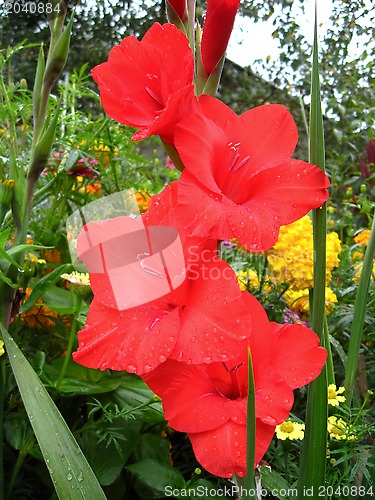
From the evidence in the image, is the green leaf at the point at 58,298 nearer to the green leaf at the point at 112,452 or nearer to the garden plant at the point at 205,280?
the green leaf at the point at 112,452

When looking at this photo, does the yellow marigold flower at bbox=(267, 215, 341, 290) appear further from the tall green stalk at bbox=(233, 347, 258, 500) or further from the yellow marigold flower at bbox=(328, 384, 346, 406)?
the tall green stalk at bbox=(233, 347, 258, 500)

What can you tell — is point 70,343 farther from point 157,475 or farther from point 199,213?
point 199,213

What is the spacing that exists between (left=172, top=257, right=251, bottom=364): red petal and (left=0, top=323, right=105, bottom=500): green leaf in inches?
5.2

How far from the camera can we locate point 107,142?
3.59 ft

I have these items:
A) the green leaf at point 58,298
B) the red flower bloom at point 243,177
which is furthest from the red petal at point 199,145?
the green leaf at point 58,298

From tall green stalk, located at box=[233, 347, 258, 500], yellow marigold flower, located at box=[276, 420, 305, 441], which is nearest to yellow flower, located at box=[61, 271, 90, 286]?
yellow marigold flower, located at box=[276, 420, 305, 441]

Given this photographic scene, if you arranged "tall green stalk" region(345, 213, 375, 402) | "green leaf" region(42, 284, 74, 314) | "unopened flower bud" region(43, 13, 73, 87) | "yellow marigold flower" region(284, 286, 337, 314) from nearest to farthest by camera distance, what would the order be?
1. "tall green stalk" region(345, 213, 375, 402)
2. "unopened flower bud" region(43, 13, 73, 87)
3. "green leaf" region(42, 284, 74, 314)
4. "yellow marigold flower" region(284, 286, 337, 314)

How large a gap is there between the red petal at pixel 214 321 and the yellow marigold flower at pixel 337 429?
263 mm

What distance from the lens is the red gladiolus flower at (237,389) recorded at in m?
0.40

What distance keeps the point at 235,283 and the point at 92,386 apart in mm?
451

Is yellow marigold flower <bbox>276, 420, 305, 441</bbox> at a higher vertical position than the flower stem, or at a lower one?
lower

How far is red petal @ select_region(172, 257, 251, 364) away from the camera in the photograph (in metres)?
0.38

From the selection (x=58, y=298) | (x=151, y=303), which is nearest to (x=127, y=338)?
(x=151, y=303)

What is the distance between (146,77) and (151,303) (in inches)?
7.3
